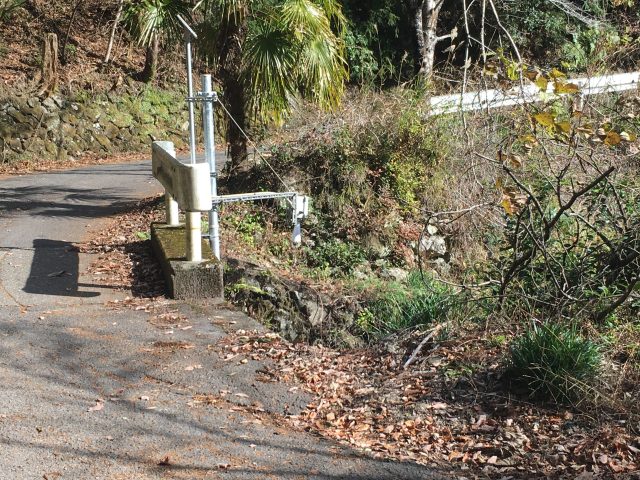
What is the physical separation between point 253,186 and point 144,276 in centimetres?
519

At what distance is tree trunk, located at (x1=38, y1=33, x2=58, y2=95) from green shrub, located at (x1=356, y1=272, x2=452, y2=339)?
15.1 meters

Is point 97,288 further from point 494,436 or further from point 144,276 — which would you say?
point 494,436

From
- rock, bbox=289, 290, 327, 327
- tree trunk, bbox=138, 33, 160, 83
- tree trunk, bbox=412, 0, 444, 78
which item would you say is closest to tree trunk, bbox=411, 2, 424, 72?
tree trunk, bbox=412, 0, 444, 78

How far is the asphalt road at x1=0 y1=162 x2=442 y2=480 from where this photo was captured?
16.3ft

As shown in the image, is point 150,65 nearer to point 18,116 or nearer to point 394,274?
point 18,116

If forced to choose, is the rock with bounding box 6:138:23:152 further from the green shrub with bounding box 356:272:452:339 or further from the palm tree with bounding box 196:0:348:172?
the green shrub with bounding box 356:272:452:339

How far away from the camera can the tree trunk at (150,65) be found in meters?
24.8

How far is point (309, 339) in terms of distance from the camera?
915 centimetres

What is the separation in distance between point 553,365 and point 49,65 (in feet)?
68.0

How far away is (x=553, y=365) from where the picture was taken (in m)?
5.91

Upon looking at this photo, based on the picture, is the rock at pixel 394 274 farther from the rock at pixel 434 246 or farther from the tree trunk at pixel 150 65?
the tree trunk at pixel 150 65

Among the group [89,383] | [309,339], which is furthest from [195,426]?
[309,339]

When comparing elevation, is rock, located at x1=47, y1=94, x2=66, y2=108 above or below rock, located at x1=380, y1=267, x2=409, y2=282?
above

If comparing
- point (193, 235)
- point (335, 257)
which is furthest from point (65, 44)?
point (193, 235)
